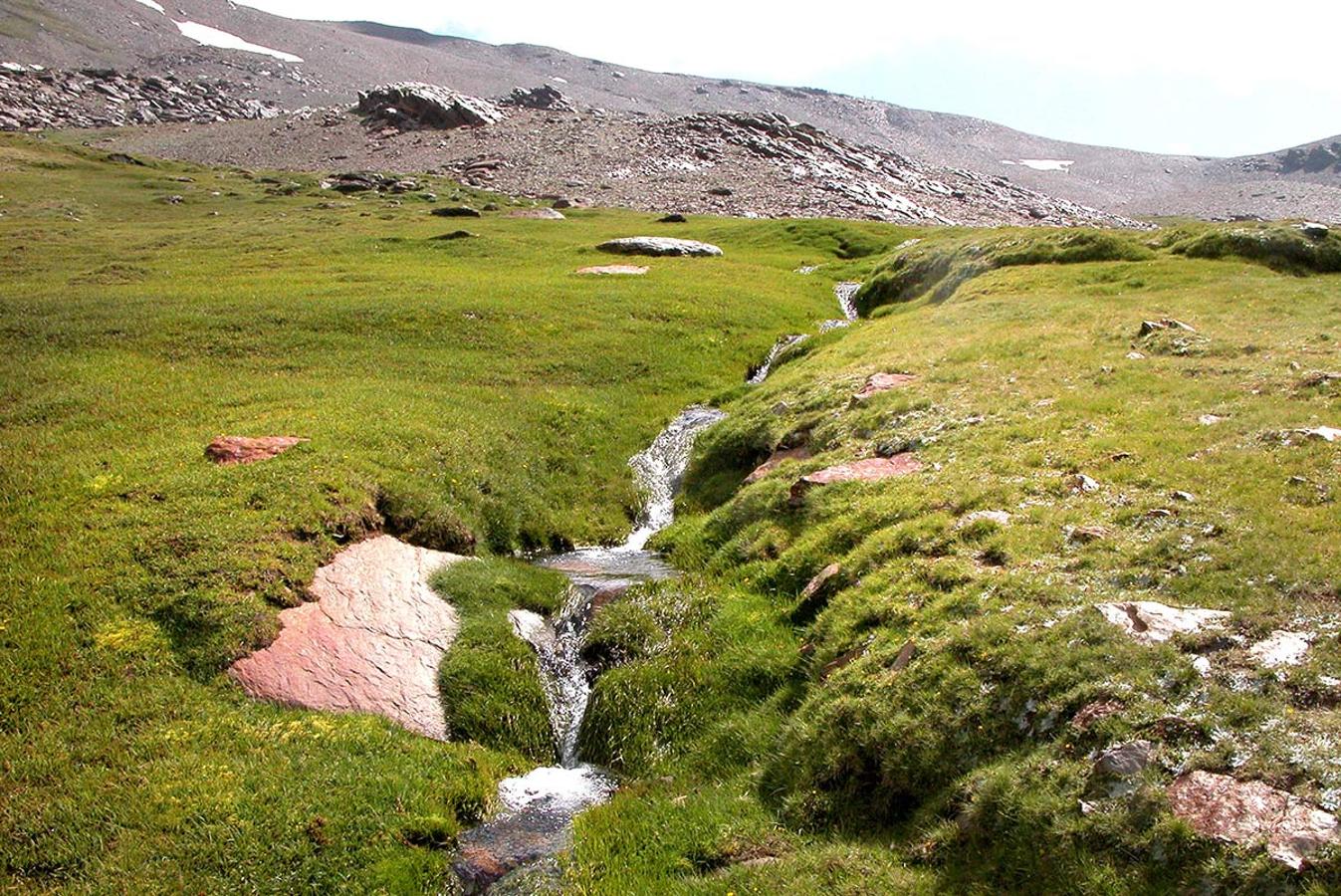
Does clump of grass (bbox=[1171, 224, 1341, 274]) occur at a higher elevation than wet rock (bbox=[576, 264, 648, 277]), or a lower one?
higher

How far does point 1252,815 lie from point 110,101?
220532mm

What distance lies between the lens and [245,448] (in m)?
22.8

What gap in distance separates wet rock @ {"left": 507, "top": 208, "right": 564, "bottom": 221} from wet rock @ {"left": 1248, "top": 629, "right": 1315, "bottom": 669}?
89220 millimetres

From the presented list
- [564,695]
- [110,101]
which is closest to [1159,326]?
[564,695]

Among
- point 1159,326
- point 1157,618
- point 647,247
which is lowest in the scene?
point 1157,618

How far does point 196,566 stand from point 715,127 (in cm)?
14767

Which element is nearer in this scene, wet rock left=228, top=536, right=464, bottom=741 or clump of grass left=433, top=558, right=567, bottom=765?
wet rock left=228, top=536, right=464, bottom=741

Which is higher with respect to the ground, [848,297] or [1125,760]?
[848,297]

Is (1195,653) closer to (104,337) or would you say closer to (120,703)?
(120,703)

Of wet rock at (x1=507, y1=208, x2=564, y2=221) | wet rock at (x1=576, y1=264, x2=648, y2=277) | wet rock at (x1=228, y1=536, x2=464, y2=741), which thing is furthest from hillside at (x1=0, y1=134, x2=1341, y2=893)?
wet rock at (x1=507, y1=208, x2=564, y2=221)

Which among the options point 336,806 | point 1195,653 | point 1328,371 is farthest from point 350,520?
point 1328,371

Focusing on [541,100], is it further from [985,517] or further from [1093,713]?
[1093,713]

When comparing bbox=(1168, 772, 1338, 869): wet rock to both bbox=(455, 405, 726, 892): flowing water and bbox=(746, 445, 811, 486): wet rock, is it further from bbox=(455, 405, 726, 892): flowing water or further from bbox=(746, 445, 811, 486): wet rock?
bbox=(746, 445, 811, 486): wet rock

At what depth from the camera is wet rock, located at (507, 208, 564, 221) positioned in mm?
93787
